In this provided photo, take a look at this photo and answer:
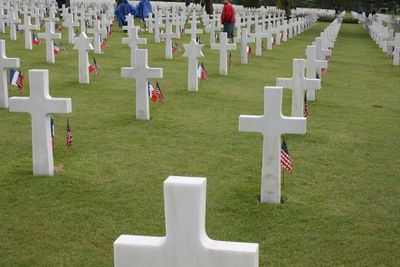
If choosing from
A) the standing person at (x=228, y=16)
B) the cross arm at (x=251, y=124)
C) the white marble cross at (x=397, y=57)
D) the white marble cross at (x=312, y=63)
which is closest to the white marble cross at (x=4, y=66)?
the white marble cross at (x=312, y=63)

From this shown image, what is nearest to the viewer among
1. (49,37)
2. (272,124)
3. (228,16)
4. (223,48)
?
(272,124)

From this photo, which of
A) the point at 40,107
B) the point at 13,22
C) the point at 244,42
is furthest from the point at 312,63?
the point at 13,22

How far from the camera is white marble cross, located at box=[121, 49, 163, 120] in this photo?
789 cm

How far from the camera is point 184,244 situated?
2.29 meters

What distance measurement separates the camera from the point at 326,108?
9672mm

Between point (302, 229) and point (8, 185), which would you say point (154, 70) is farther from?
point (302, 229)

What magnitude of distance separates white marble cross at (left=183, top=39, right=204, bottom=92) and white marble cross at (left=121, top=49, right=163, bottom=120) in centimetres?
244

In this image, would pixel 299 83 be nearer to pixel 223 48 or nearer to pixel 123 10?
pixel 223 48

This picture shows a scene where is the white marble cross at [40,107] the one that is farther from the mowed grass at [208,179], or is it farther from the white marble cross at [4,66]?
the white marble cross at [4,66]

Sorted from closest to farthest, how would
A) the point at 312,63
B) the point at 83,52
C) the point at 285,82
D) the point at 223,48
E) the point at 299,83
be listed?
the point at 285,82 → the point at 299,83 → the point at 312,63 → the point at 83,52 → the point at 223,48

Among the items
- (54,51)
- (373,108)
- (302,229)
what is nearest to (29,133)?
(302,229)

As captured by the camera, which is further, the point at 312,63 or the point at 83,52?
the point at 83,52

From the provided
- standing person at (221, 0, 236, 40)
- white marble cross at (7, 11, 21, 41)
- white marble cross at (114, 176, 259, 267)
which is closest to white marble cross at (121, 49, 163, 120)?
white marble cross at (114, 176, 259, 267)

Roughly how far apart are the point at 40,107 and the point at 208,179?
5.29 feet
